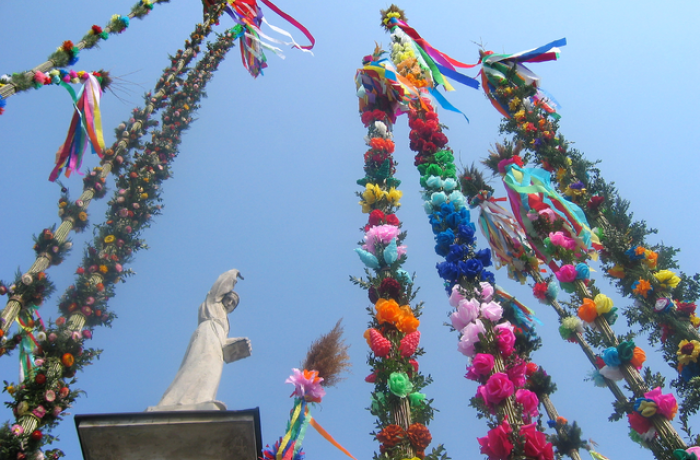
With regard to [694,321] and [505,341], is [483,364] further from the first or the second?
[694,321]

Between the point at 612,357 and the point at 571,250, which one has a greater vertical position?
the point at 571,250

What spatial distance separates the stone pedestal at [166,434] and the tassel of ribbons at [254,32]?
29.1 ft

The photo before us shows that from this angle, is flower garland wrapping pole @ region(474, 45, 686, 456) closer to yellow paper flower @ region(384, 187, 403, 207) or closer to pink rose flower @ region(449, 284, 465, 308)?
yellow paper flower @ region(384, 187, 403, 207)

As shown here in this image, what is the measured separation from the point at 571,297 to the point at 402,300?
3.38 metres

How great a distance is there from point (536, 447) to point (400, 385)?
1.64 meters

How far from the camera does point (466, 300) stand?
21.3ft

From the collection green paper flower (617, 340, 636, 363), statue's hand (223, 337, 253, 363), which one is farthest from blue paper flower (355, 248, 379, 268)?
green paper flower (617, 340, 636, 363)

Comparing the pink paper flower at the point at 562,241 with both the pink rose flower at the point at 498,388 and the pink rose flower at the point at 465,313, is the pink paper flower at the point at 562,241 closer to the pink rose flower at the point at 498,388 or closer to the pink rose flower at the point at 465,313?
the pink rose flower at the point at 465,313

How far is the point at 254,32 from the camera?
13.4 m

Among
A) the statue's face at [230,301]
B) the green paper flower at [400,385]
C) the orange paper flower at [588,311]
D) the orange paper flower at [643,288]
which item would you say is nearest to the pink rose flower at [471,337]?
the green paper flower at [400,385]

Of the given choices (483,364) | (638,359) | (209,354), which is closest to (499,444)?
(483,364)

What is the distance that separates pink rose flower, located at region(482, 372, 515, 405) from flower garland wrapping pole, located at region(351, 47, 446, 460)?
2.70 ft

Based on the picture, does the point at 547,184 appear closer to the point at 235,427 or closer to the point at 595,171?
the point at 595,171

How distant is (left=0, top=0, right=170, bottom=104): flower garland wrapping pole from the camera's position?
233 inches
